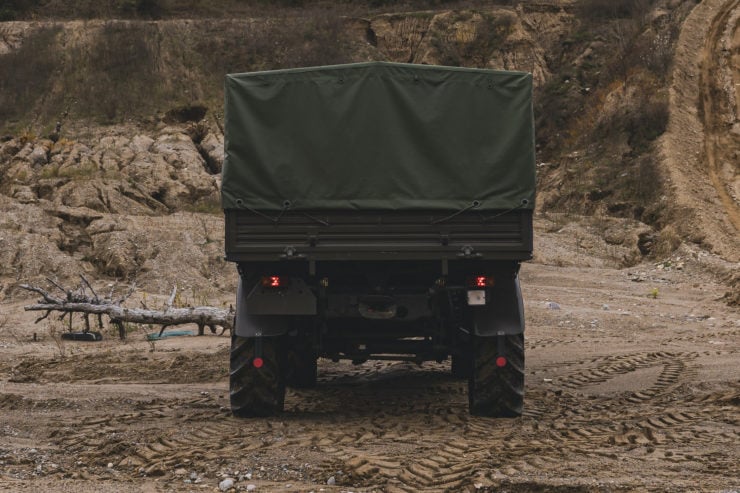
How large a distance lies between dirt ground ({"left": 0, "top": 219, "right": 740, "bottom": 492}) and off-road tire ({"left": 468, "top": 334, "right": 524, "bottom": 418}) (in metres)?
0.18

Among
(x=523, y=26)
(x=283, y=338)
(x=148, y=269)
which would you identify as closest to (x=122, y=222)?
(x=148, y=269)

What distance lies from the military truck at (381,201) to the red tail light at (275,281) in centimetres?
1

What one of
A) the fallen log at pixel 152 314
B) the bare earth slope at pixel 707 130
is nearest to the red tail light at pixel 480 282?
the fallen log at pixel 152 314

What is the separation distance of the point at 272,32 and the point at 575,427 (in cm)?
3588

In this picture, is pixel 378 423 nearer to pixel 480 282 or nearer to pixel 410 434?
pixel 410 434

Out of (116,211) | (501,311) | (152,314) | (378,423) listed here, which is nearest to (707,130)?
(116,211)

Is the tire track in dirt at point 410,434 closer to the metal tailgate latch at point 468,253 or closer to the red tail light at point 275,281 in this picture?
the red tail light at point 275,281

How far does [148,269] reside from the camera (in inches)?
810

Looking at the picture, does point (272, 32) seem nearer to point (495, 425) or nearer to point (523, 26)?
point (523, 26)

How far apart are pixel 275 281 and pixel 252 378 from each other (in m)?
0.94

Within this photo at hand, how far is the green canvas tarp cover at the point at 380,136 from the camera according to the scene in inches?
284

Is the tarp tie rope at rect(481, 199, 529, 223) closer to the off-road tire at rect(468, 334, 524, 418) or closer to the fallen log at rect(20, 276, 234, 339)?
the off-road tire at rect(468, 334, 524, 418)

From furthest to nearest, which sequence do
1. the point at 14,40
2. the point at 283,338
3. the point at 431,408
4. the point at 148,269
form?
the point at 14,40 → the point at 148,269 → the point at 431,408 → the point at 283,338

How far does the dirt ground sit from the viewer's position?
530 cm
